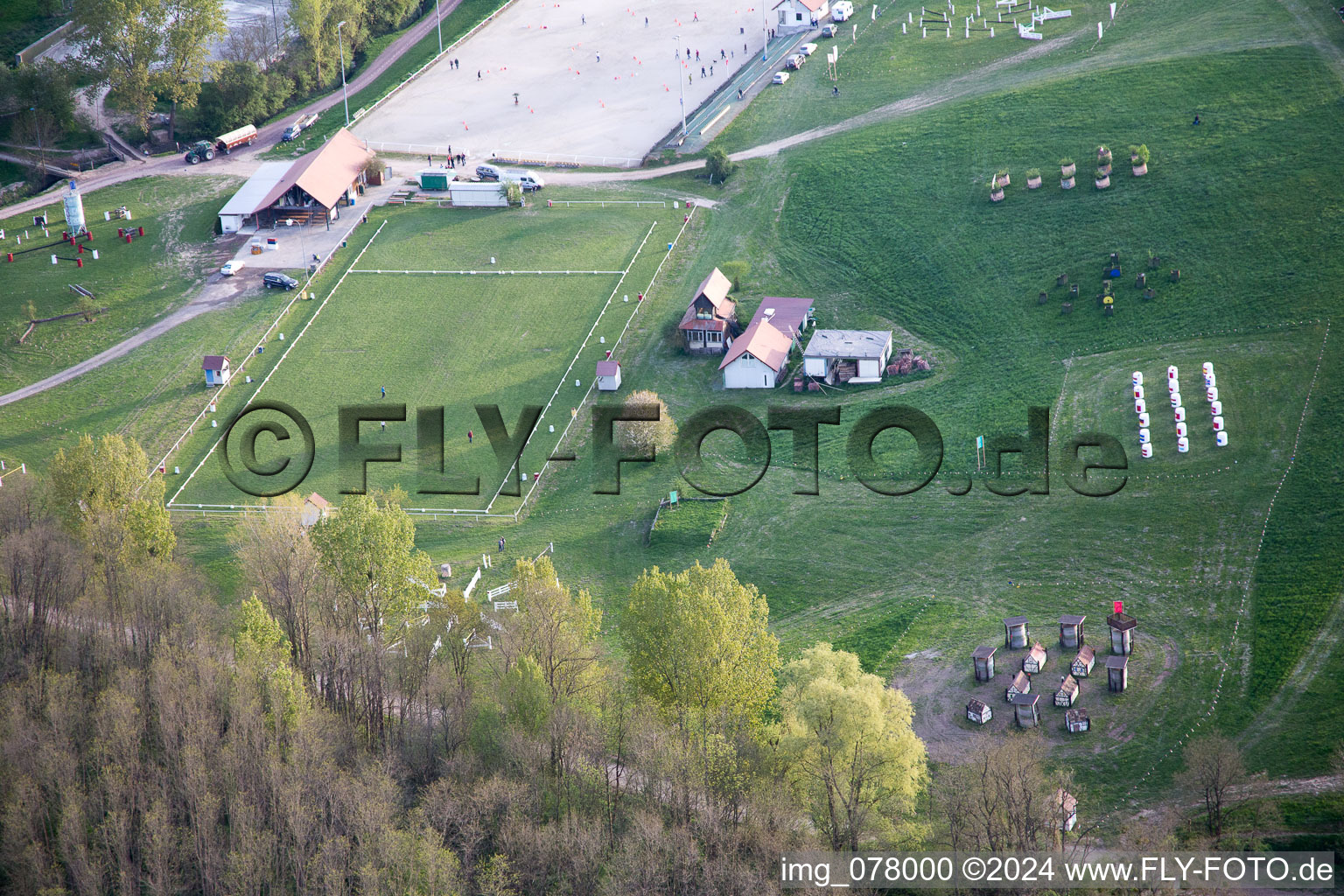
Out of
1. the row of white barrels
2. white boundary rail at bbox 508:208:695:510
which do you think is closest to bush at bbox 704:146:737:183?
white boundary rail at bbox 508:208:695:510

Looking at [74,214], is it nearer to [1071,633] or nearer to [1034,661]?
[1034,661]

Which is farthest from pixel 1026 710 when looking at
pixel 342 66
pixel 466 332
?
pixel 342 66

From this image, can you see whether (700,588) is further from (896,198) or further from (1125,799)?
(896,198)

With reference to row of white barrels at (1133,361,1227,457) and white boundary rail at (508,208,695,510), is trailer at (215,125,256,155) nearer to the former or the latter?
white boundary rail at (508,208,695,510)

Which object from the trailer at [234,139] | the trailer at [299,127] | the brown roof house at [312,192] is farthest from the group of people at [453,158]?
the trailer at [234,139]

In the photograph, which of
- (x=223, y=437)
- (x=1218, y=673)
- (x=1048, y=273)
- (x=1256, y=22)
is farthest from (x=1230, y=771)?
(x=1256, y=22)

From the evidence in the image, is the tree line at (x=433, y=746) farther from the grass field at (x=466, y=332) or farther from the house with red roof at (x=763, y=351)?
the house with red roof at (x=763, y=351)
